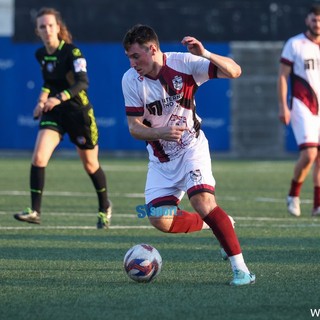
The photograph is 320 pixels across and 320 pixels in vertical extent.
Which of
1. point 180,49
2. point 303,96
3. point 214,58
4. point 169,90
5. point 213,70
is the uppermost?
point 214,58

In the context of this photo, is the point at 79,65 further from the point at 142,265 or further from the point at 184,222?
the point at 142,265

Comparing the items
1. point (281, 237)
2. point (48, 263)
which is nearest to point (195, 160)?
point (48, 263)

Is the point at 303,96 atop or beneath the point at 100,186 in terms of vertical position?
atop

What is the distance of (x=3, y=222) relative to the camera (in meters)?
11.3

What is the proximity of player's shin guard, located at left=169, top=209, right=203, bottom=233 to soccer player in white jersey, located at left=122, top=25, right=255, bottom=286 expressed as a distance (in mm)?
10

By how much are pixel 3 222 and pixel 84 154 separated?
1.12 m

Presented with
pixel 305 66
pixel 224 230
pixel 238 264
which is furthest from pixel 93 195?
pixel 238 264

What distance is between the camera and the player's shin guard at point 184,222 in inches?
314

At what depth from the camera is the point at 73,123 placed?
1110cm

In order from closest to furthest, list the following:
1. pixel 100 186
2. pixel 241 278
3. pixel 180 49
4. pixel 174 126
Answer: pixel 241 278, pixel 174 126, pixel 100 186, pixel 180 49

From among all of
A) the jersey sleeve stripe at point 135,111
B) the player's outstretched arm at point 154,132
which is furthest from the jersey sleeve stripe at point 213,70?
the jersey sleeve stripe at point 135,111

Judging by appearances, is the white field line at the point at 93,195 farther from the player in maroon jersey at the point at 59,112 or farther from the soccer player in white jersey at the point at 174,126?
the soccer player in white jersey at the point at 174,126

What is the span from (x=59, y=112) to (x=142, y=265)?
13.4ft

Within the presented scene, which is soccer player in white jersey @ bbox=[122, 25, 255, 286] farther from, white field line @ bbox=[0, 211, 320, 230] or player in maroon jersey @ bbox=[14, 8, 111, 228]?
player in maroon jersey @ bbox=[14, 8, 111, 228]
